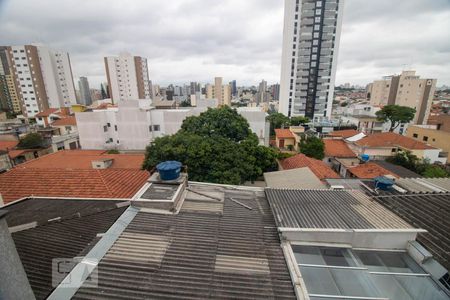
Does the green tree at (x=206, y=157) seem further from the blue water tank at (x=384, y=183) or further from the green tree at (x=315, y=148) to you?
the green tree at (x=315, y=148)

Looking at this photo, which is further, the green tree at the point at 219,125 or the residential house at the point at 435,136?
the residential house at the point at 435,136

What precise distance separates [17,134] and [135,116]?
20.5 metres

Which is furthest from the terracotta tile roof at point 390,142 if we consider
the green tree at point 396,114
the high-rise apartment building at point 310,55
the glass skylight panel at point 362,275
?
the high-rise apartment building at point 310,55

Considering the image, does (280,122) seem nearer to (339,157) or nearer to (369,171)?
(339,157)

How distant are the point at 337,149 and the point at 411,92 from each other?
4668 cm

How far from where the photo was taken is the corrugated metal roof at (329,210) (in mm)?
5789

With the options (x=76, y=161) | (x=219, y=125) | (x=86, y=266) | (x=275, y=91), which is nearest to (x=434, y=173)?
(x=219, y=125)

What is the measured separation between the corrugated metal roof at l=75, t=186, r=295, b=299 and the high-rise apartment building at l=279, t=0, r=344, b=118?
49986 mm

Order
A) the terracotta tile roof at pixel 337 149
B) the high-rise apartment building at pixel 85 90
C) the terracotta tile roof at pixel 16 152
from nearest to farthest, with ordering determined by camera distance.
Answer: the terracotta tile roof at pixel 337 149
the terracotta tile roof at pixel 16 152
the high-rise apartment building at pixel 85 90

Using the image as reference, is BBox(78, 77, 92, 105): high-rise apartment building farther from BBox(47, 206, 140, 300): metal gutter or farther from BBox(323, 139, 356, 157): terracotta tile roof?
BBox(47, 206, 140, 300): metal gutter

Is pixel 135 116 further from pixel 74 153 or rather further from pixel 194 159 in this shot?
pixel 194 159

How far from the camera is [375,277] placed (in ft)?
15.5

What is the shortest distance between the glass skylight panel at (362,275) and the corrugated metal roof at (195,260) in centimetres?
72

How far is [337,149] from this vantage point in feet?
79.0
